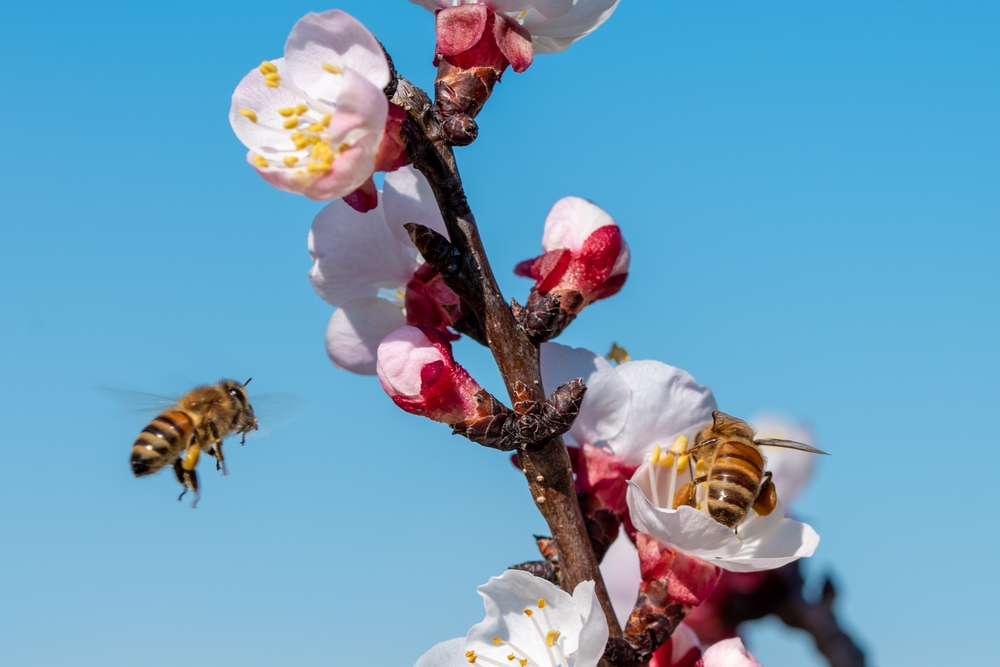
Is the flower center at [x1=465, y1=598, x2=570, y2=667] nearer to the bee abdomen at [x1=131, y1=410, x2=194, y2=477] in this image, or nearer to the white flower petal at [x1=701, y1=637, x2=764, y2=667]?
the white flower petal at [x1=701, y1=637, x2=764, y2=667]

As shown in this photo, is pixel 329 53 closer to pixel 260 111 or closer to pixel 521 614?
pixel 260 111

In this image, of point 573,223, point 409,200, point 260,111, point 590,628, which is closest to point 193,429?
point 409,200

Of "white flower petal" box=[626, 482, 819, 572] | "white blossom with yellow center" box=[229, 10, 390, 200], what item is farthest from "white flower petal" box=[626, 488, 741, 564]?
"white blossom with yellow center" box=[229, 10, 390, 200]

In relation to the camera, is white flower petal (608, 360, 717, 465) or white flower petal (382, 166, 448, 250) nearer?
white flower petal (382, 166, 448, 250)

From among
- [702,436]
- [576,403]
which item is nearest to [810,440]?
[702,436]

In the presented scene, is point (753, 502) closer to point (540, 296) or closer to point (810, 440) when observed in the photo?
point (540, 296)

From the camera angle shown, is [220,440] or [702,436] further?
[220,440]
